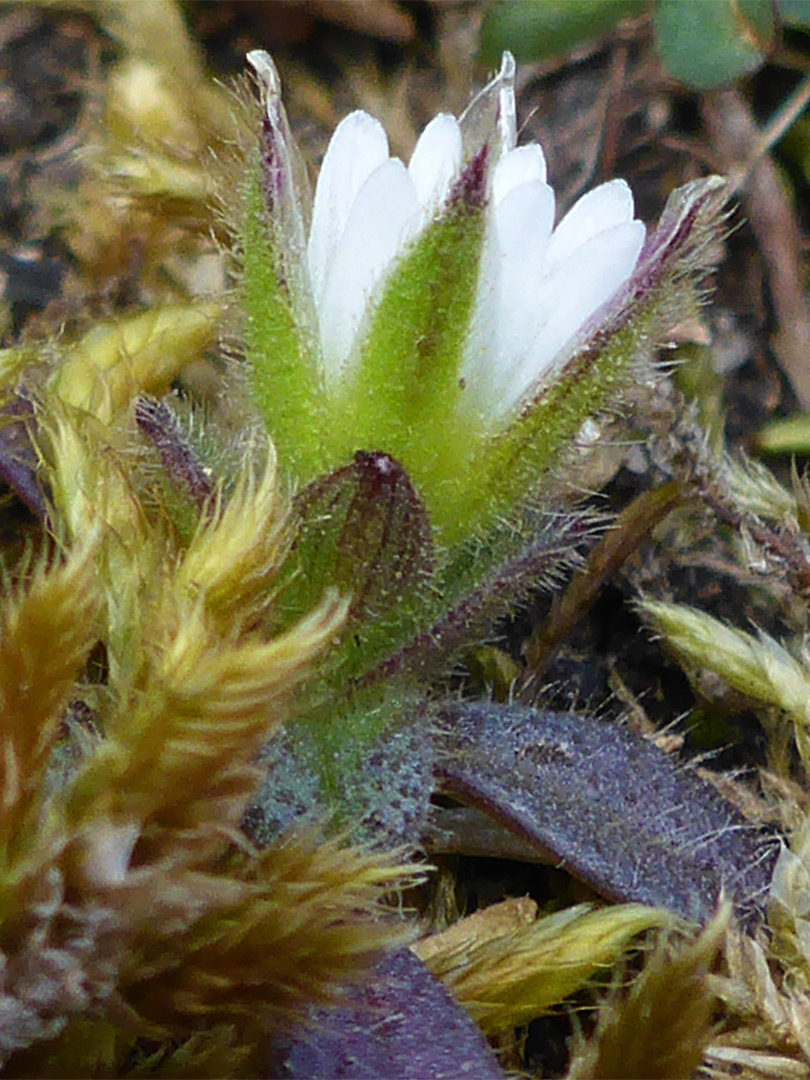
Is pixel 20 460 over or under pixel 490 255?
under

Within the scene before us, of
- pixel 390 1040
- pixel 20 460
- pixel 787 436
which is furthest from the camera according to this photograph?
A: pixel 787 436

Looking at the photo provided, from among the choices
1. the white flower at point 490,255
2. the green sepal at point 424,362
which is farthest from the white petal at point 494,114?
the green sepal at point 424,362

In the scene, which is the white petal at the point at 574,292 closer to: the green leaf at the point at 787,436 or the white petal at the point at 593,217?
the white petal at the point at 593,217

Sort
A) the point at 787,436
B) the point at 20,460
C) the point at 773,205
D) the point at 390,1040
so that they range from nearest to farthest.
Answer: the point at 390,1040, the point at 20,460, the point at 787,436, the point at 773,205

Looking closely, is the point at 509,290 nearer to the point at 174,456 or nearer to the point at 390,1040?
the point at 174,456

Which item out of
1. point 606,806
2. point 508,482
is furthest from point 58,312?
point 606,806

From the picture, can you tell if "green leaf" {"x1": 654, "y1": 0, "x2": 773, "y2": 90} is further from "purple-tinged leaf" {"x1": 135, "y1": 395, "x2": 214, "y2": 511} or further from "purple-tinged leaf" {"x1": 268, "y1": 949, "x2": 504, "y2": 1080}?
"purple-tinged leaf" {"x1": 268, "y1": 949, "x2": 504, "y2": 1080}

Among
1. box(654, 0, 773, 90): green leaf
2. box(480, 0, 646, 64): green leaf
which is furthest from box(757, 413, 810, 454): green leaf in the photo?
box(480, 0, 646, 64): green leaf

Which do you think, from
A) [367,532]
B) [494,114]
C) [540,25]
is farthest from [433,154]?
[540,25]
